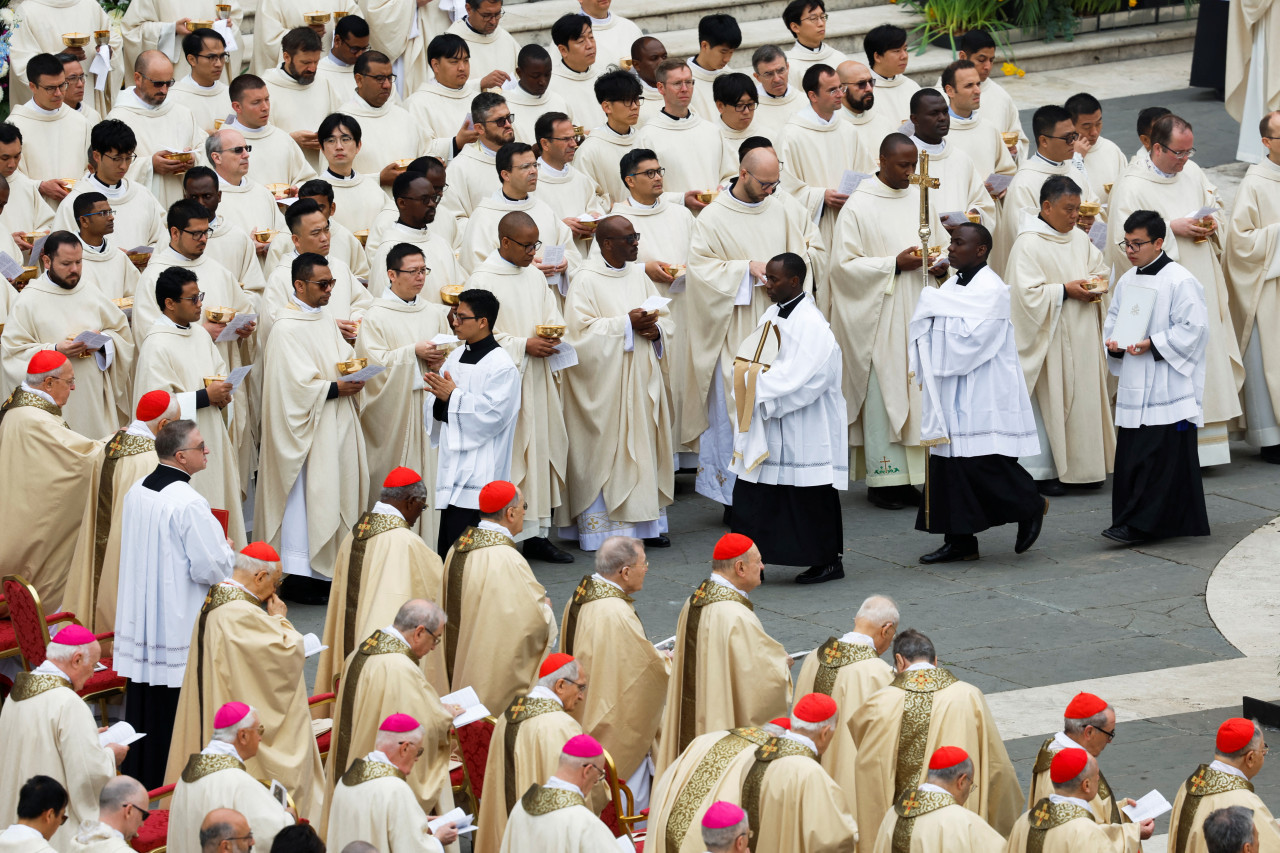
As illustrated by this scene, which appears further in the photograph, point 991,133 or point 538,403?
point 991,133

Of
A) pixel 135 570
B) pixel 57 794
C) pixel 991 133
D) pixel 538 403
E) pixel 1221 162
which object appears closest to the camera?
pixel 57 794

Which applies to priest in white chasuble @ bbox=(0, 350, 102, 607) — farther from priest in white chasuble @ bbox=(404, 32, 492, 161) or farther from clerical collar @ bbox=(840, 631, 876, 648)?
clerical collar @ bbox=(840, 631, 876, 648)

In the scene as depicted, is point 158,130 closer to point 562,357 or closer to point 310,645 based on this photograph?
point 562,357

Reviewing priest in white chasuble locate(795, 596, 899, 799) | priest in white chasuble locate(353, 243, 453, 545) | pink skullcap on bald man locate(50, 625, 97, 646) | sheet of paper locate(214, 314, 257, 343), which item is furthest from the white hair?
sheet of paper locate(214, 314, 257, 343)

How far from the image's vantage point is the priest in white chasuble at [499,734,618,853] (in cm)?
733

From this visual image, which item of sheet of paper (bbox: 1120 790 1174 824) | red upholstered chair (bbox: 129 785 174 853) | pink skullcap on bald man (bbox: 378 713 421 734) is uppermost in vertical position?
pink skullcap on bald man (bbox: 378 713 421 734)

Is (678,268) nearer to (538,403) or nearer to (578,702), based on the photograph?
(538,403)

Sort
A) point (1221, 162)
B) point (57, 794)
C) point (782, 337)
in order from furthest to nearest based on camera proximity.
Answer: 1. point (1221, 162)
2. point (782, 337)
3. point (57, 794)

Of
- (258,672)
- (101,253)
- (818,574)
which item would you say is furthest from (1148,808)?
(101,253)

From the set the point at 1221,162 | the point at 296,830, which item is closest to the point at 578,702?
the point at 296,830

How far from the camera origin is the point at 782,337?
11734 millimetres

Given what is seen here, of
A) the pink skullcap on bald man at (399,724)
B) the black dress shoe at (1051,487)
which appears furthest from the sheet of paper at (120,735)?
the black dress shoe at (1051,487)

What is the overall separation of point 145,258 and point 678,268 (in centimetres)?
326

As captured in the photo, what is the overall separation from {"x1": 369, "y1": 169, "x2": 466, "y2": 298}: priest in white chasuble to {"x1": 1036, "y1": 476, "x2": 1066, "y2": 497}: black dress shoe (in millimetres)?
4007
